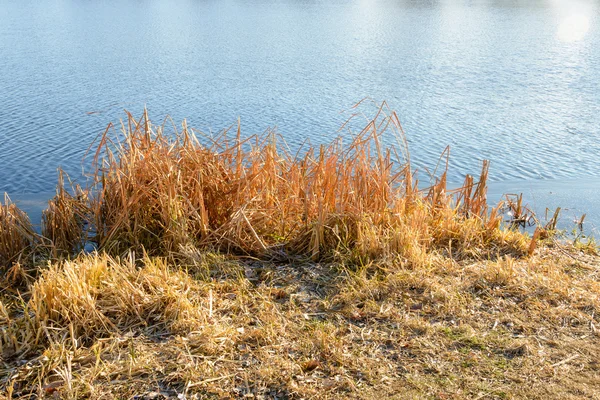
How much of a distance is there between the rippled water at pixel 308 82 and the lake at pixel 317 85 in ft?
0.12

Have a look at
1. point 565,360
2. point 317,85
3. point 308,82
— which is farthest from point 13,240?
point 308,82

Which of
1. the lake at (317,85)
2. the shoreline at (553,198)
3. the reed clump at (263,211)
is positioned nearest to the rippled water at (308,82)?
the lake at (317,85)

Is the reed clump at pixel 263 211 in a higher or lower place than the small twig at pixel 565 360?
higher

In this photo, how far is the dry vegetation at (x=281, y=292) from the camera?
271 cm

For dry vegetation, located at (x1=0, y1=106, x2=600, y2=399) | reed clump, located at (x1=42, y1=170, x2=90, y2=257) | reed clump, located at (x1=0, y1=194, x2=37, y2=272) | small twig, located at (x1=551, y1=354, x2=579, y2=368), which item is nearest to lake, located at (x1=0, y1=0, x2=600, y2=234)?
reed clump, located at (x1=42, y1=170, x2=90, y2=257)

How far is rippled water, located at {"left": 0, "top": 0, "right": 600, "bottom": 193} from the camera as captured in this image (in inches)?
340

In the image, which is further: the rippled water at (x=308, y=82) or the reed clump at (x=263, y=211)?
the rippled water at (x=308, y=82)

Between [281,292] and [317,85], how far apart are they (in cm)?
900

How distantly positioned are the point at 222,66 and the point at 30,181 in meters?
7.19

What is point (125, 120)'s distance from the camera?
9.62 metres

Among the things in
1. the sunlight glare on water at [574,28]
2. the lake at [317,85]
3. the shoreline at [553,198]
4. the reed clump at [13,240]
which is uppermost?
the reed clump at [13,240]

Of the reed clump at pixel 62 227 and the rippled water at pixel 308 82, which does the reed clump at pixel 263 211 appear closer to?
the reed clump at pixel 62 227

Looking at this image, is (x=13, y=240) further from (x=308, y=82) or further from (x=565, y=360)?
(x=308, y=82)

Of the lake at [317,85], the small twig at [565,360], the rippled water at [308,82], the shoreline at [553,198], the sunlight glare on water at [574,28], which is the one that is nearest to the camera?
the small twig at [565,360]
